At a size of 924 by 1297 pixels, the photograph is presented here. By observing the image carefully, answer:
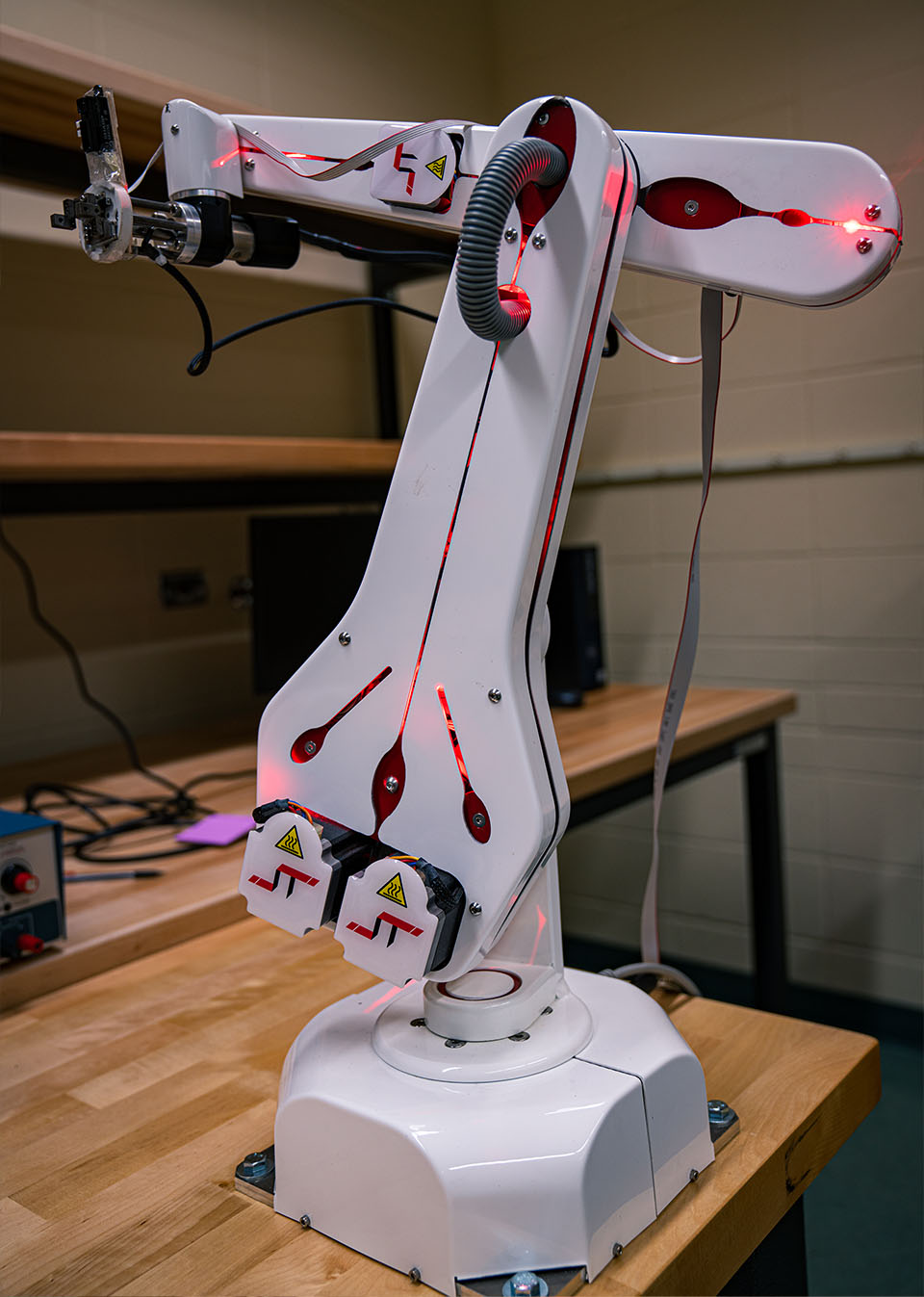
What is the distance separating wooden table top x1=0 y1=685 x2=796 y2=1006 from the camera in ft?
3.34

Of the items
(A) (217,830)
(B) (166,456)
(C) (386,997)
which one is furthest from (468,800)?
(B) (166,456)

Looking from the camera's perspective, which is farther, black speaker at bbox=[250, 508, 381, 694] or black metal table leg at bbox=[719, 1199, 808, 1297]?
black speaker at bbox=[250, 508, 381, 694]

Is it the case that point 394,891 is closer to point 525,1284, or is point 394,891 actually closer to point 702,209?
point 525,1284

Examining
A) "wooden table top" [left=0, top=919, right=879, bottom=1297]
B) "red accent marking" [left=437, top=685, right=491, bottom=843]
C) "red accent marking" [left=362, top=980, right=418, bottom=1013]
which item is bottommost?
"wooden table top" [left=0, top=919, right=879, bottom=1297]

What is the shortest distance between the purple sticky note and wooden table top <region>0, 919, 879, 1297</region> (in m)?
0.31

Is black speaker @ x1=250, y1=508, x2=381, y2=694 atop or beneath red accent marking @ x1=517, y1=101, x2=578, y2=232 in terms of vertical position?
beneath

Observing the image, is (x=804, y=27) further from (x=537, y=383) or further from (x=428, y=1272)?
(x=428, y=1272)

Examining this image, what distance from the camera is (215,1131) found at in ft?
2.36

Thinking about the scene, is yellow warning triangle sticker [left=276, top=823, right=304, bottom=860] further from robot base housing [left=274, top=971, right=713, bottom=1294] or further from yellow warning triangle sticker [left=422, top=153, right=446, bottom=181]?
yellow warning triangle sticker [left=422, top=153, right=446, bottom=181]

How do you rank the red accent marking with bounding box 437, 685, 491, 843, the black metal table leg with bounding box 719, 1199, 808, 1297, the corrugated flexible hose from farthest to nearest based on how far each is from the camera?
the black metal table leg with bounding box 719, 1199, 808, 1297
the red accent marking with bounding box 437, 685, 491, 843
the corrugated flexible hose

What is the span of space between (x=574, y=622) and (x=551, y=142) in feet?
5.22

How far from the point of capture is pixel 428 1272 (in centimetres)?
55

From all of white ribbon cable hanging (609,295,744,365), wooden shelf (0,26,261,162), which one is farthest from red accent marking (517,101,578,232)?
wooden shelf (0,26,261,162)

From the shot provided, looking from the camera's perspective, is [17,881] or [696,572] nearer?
[696,572]
